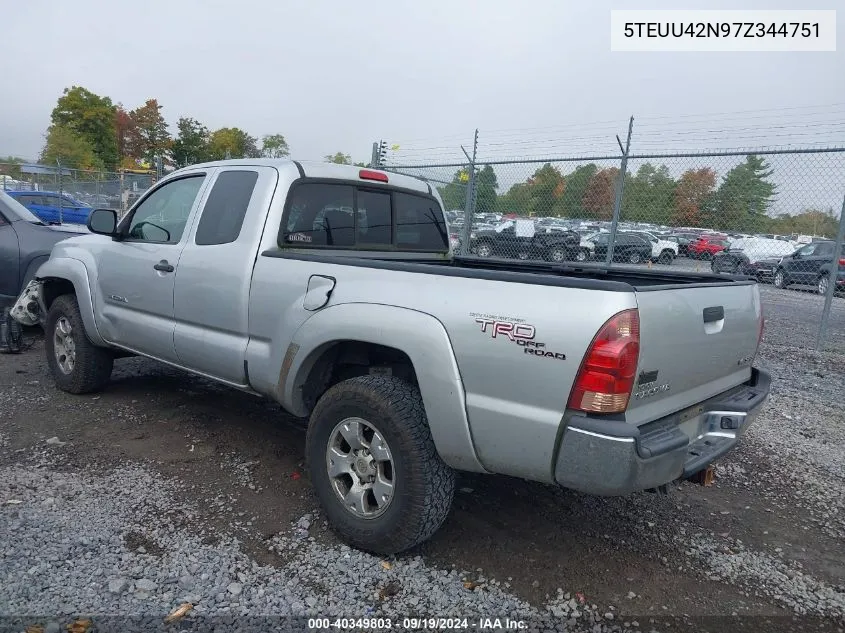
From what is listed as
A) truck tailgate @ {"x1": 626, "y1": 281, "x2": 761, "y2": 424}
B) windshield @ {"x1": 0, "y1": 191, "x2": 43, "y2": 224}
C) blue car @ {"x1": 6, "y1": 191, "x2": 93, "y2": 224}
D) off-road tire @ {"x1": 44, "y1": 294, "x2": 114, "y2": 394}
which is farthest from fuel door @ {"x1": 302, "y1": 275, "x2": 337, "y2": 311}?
blue car @ {"x1": 6, "y1": 191, "x2": 93, "y2": 224}

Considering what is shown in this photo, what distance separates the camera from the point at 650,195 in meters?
7.95

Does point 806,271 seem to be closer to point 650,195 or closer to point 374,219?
point 650,195

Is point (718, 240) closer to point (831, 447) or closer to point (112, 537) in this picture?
point (831, 447)

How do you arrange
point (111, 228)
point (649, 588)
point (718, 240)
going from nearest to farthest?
point (649, 588) < point (111, 228) < point (718, 240)

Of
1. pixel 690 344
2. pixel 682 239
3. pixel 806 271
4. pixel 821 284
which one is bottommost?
pixel 821 284

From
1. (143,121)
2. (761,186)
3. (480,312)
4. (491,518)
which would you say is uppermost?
(143,121)

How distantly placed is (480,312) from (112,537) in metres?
2.14

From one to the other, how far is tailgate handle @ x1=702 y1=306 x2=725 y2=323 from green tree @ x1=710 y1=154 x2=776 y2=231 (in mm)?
5169

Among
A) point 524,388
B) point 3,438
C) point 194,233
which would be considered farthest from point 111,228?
point 524,388

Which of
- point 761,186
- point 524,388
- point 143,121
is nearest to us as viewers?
point 524,388

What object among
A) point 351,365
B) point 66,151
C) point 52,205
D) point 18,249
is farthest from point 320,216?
point 66,151

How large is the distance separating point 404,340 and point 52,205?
20.7m

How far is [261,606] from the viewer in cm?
263

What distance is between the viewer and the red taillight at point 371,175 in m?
4.29
